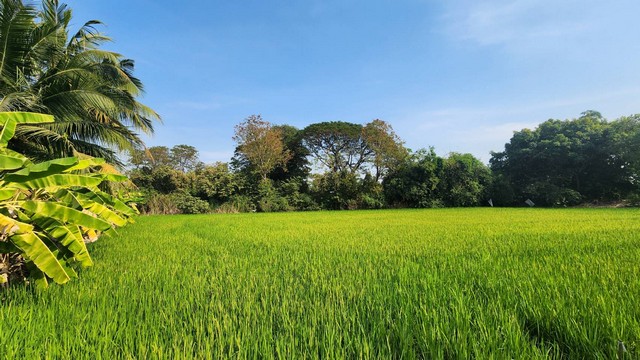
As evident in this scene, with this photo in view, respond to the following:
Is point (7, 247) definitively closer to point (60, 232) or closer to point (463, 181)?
point (60, 232)

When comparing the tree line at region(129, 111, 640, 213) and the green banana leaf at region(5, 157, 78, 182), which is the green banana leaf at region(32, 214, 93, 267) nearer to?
the green banana leaf at region(5, 157, 78, 182)

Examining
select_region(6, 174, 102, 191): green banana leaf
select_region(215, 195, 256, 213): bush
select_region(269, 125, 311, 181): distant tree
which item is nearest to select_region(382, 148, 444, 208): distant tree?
select_region(269, 125, 311, 181): distant tree

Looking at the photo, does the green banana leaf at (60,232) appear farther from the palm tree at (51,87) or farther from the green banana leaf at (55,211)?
the palm tree at (51,87)

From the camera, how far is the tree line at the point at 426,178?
724 inches

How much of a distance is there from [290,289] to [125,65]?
14.3m

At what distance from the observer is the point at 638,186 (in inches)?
700

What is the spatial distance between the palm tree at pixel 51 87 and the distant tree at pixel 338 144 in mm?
15126

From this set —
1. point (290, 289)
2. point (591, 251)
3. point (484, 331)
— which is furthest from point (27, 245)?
point (591, 251)

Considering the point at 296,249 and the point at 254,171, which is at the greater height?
the point at 254,171

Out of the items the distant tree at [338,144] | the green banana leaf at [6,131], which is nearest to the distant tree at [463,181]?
the distant tree at [338,144]

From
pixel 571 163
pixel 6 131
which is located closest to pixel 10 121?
pixel 6 131

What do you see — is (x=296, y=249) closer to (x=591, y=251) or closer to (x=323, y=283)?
(x=323, y=283)

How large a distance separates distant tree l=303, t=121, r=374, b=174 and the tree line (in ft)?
2.57

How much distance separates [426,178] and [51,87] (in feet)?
59.5
